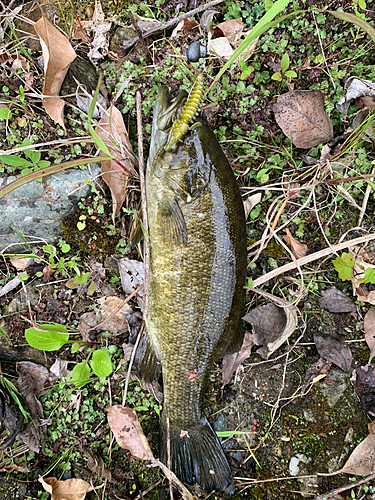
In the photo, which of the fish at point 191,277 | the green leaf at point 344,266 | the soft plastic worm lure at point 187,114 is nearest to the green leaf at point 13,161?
the fish at point 191,277

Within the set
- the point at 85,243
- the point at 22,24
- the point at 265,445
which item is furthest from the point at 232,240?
the point at 22,24

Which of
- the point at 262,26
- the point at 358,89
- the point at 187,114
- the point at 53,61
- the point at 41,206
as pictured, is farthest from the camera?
the point at 358,89

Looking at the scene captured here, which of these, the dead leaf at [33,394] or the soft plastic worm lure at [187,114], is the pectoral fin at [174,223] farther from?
the dead leaf at [33,394]

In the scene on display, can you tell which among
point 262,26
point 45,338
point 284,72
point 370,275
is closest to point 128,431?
point 45,338

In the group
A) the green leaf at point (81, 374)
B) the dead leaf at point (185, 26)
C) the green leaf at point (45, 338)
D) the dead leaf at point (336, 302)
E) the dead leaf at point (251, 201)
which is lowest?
the dead leaf at point (336, 302)

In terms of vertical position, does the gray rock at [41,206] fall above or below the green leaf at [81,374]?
above

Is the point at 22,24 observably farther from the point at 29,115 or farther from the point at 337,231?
the point at 337,231

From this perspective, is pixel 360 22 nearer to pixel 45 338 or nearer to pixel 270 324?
pixel 270 324

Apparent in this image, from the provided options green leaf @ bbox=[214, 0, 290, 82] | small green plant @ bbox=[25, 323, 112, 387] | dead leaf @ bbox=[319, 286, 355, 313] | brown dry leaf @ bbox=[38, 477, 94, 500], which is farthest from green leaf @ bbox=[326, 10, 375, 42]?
brown dry leaf @ bbox=[38, 477, 94, 500]
